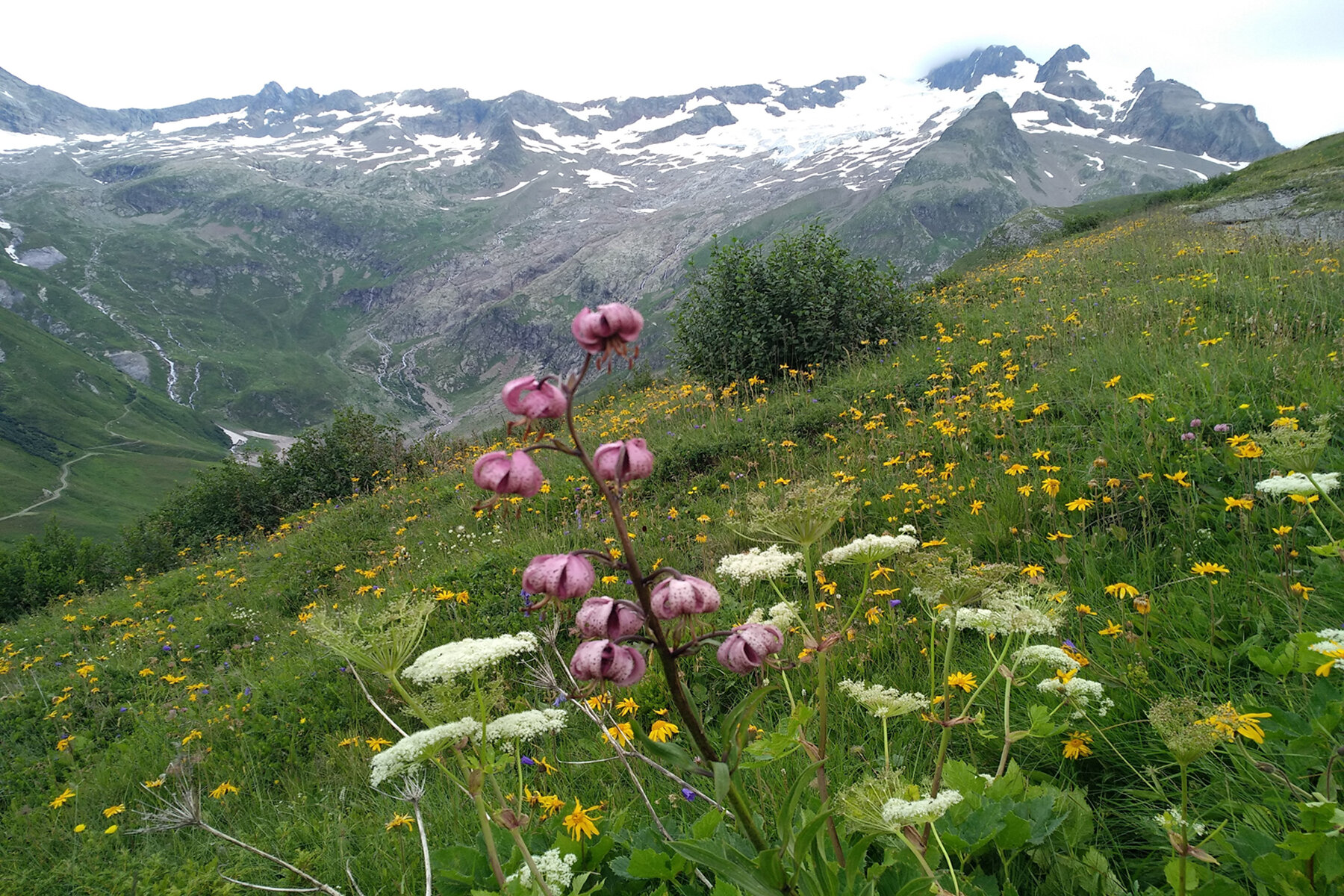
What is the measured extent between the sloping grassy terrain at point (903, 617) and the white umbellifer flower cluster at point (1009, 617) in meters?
0.28

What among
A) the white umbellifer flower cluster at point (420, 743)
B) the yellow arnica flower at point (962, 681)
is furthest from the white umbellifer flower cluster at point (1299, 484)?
the white umbellifer flower cluster at point (420, 743)

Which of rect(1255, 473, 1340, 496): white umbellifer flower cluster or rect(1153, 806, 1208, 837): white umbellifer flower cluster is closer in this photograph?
rect(1153, 806, 1208, 837): white umbellifer flower cluster

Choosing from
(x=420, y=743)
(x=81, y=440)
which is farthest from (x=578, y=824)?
(x=81, y=440)

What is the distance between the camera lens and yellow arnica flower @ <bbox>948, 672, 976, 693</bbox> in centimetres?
232

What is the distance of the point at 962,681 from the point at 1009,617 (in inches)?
27.6

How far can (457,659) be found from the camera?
5.49 feet

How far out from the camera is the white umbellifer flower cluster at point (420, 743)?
1.35 meters

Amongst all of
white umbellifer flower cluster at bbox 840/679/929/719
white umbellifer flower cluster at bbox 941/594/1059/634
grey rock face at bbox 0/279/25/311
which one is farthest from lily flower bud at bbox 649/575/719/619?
grey rock face at bbox 0/279/25/311

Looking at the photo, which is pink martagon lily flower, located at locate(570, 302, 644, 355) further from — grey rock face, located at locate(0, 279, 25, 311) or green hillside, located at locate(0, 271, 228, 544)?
grey rock face, located at locate(0, 279, 25, 311)

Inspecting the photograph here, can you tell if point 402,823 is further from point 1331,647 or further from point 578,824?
point 1331,647

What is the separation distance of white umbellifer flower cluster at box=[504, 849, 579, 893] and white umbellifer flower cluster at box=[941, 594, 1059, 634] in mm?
1218

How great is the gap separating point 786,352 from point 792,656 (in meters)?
7.59

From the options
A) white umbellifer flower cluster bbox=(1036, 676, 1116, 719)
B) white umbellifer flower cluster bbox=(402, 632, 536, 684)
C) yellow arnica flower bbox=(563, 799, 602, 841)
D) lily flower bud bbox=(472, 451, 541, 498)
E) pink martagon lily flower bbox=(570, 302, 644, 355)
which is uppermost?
pink martagon lily flower bbox=(570, 302, 644, 355)

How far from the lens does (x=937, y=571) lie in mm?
1912
